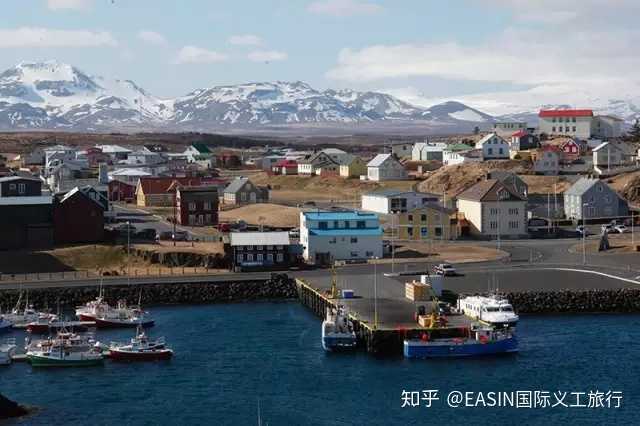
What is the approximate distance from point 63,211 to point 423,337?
1567 centimetres

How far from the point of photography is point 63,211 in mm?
36844

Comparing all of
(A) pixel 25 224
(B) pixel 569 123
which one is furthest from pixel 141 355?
(B) pixel 569 123

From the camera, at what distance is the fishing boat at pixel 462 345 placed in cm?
2467

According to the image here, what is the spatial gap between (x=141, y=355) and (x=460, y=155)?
39761mm

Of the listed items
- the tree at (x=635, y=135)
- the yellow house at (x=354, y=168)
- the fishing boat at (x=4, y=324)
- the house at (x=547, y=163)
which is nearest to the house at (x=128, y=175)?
the yellow house at (x=354, y=168)

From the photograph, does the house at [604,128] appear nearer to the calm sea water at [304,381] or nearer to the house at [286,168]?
the house at [286,168]

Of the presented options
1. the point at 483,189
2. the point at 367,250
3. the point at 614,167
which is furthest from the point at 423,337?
the point at 614,167

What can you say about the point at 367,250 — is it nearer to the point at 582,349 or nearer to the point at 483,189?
the point at 483,189

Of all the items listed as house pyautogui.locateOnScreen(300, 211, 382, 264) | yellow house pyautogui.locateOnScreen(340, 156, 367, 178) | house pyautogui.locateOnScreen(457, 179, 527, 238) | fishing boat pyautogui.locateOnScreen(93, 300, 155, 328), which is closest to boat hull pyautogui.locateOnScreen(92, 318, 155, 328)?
fishing boat pyautogui.locateOnScreen(93, 300, 155, 328)

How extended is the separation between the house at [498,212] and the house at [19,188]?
14773 millimetres

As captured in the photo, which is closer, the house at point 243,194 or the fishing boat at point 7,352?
the fishing boat at point 7,352

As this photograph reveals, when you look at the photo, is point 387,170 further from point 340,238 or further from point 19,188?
point 340,238

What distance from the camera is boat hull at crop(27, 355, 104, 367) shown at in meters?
24.3

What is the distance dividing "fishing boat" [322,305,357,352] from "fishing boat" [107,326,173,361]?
3224 millimetres
